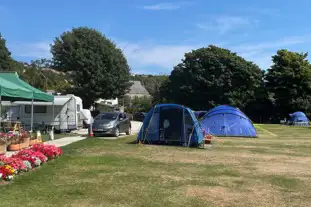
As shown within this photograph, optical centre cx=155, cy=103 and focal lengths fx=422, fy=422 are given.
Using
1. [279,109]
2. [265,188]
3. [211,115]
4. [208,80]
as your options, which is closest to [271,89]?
[279,109]

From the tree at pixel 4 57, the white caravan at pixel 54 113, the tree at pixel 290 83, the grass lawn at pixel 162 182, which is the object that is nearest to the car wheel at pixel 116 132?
the white caravan at pixel 54 113

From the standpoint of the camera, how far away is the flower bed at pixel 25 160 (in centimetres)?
870

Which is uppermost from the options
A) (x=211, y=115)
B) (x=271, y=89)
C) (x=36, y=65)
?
(x=36, y=65)

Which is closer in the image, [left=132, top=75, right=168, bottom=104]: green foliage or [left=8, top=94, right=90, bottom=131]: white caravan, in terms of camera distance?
[left=8, top=94, right=90, bottom=131]: white caravan

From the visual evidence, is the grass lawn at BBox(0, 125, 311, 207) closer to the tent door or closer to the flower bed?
the flower bed

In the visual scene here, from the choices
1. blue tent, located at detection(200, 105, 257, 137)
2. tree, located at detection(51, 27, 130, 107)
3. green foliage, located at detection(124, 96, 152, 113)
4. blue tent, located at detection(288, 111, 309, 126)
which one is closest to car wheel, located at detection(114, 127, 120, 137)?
blue tent, located at detection(200, 105, 257, 137)

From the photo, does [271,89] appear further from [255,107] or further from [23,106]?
[23,106]

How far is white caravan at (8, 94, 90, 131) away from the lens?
26.6 metres

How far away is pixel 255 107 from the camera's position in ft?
187

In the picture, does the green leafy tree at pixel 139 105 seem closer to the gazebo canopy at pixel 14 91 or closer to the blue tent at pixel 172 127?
the gazebo canopy at pixel 14 91

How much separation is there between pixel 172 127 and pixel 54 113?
35.4 feet

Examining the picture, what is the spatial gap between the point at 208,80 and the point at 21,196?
50387 mm

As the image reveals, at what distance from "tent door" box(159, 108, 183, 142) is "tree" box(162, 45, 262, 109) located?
123ft

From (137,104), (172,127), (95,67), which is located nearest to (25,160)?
(172,127)
